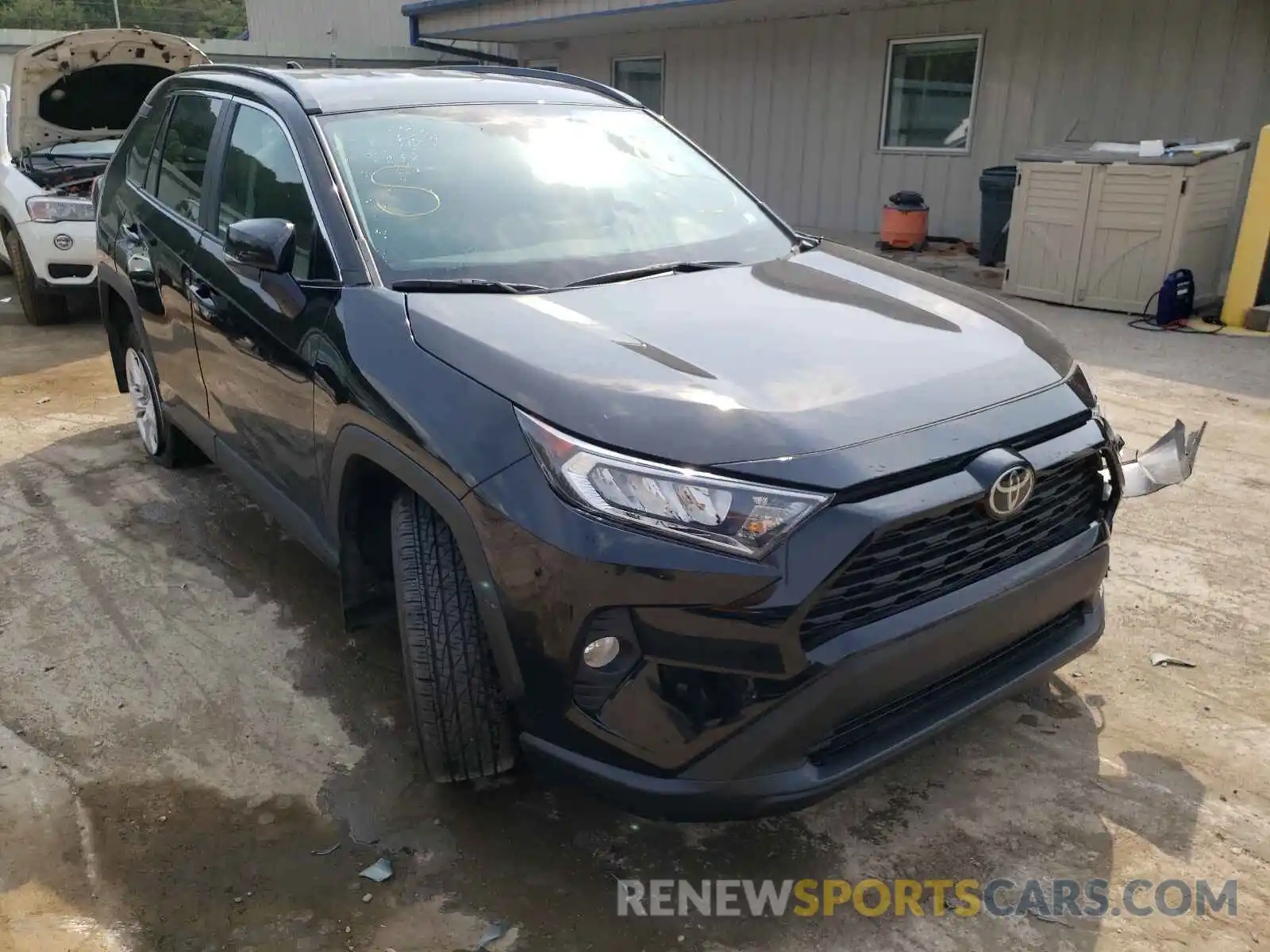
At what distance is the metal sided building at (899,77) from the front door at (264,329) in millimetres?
8251

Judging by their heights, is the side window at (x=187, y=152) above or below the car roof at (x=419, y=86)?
below

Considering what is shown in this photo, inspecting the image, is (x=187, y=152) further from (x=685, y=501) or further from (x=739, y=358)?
(x=685, y=501)

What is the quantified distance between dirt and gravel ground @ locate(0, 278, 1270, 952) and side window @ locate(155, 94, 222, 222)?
4.49 feet

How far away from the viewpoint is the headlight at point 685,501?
1.91 metres

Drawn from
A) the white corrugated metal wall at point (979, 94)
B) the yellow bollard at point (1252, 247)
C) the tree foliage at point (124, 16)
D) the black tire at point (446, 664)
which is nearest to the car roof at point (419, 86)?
the black tire at point (446, 664)

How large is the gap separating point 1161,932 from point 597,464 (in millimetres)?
1593

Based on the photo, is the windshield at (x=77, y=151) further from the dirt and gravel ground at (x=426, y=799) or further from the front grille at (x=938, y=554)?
the front grille at (x=938, y=554)

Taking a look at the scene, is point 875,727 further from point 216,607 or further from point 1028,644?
point 216,607

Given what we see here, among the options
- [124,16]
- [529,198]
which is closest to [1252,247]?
[529,198]

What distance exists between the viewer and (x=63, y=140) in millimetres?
8008

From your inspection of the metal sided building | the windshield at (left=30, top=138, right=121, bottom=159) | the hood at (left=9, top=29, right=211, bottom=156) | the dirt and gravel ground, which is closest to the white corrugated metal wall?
the metal sided building

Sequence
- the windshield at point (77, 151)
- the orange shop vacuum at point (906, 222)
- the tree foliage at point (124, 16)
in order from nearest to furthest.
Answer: the windshield at point (77, 151) < the orange shop vacuum at point (906, 222) < the tree foliage at point (124, 16)

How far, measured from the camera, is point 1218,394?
231 inches

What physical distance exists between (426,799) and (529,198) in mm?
1726
